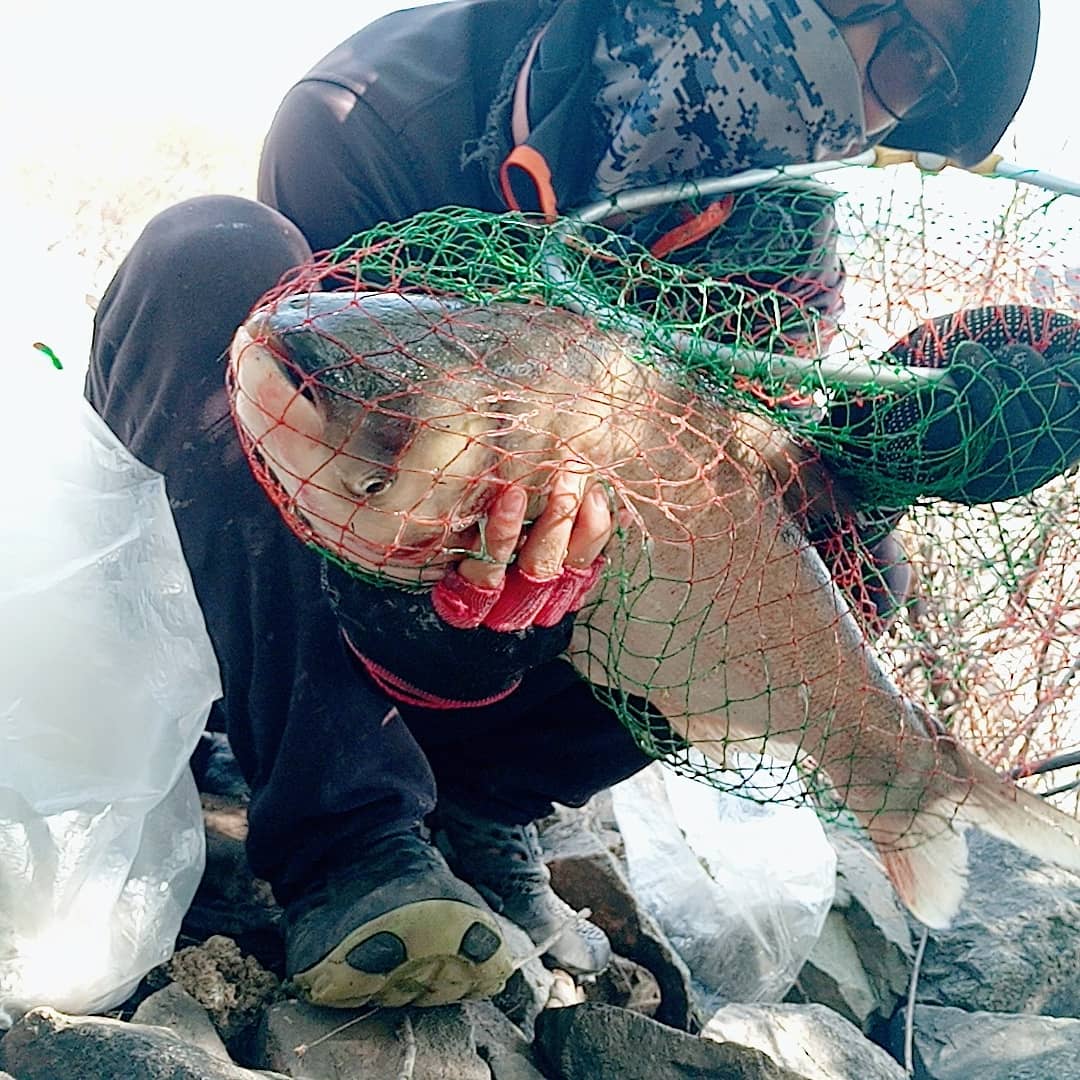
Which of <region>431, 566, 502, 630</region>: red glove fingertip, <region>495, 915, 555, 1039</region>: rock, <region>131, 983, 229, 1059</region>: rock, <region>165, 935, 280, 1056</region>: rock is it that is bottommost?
<region>495, 915, 555, 1039</region>: rock

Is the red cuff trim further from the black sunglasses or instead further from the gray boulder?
the black sunglasses

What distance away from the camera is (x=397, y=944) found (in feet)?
5.31

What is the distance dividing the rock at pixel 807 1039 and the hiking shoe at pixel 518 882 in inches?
10.0

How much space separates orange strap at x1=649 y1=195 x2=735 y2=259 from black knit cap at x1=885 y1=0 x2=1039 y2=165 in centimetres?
37

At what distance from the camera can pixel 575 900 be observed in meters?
2.41

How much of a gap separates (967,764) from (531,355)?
0.99 meters

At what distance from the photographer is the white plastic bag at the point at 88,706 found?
1606mm

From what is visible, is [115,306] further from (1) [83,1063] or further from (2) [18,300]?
(1) [83,1063]

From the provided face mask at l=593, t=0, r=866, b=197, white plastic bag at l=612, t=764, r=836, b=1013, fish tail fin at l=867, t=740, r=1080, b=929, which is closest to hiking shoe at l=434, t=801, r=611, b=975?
white plastic bag at l=612, t=764, r=836, b=1013

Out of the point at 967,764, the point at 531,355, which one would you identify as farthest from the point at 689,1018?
the point at 531,355

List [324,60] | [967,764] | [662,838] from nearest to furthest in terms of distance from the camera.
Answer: [967,764], [324,60], [662,838]

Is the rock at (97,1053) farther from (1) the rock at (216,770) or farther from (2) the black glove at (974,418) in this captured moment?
(2) the black glove at (974,418)

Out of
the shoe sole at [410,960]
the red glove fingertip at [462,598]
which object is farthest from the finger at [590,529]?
the shoe sole at [410,960]

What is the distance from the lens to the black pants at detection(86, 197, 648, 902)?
68.6 inches
